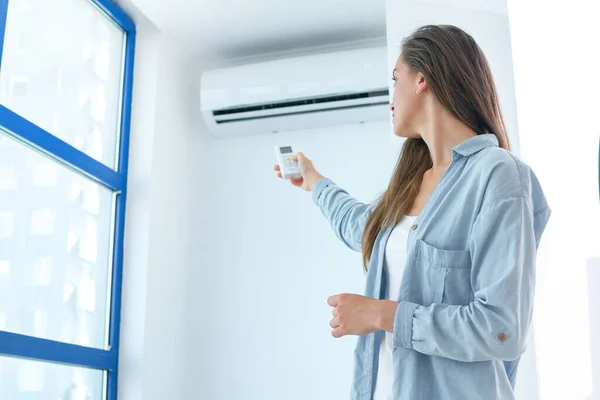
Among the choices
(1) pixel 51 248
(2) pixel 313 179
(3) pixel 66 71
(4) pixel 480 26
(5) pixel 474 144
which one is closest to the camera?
(5) pixel 474 144

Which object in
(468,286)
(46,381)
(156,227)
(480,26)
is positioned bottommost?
(46,381)

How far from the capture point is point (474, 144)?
3.93 ft

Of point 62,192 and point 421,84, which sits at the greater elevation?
point 62,192

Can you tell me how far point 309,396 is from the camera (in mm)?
2648

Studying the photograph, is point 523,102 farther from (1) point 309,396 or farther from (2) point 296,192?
(1) point 309,396

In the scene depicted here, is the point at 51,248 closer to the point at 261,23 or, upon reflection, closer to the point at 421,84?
the point at 261,23

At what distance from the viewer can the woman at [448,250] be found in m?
1.03

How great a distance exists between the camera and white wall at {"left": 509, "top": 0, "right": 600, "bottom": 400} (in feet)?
4.74

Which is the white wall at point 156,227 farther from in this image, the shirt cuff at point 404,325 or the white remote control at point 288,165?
the shirt cuff at point 404,325

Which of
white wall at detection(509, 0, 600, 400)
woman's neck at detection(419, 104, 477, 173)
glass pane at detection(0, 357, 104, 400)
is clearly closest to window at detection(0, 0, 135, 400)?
glass pane at detection(0, 357, 104, 400)

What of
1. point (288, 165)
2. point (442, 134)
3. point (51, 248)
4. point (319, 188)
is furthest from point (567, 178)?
point (51, 248)

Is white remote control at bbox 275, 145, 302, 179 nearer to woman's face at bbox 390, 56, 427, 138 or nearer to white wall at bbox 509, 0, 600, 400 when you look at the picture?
woman's face at bbox 390, 56, 427, 138

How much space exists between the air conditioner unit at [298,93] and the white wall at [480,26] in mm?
443

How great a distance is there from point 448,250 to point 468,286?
7 centimetres
